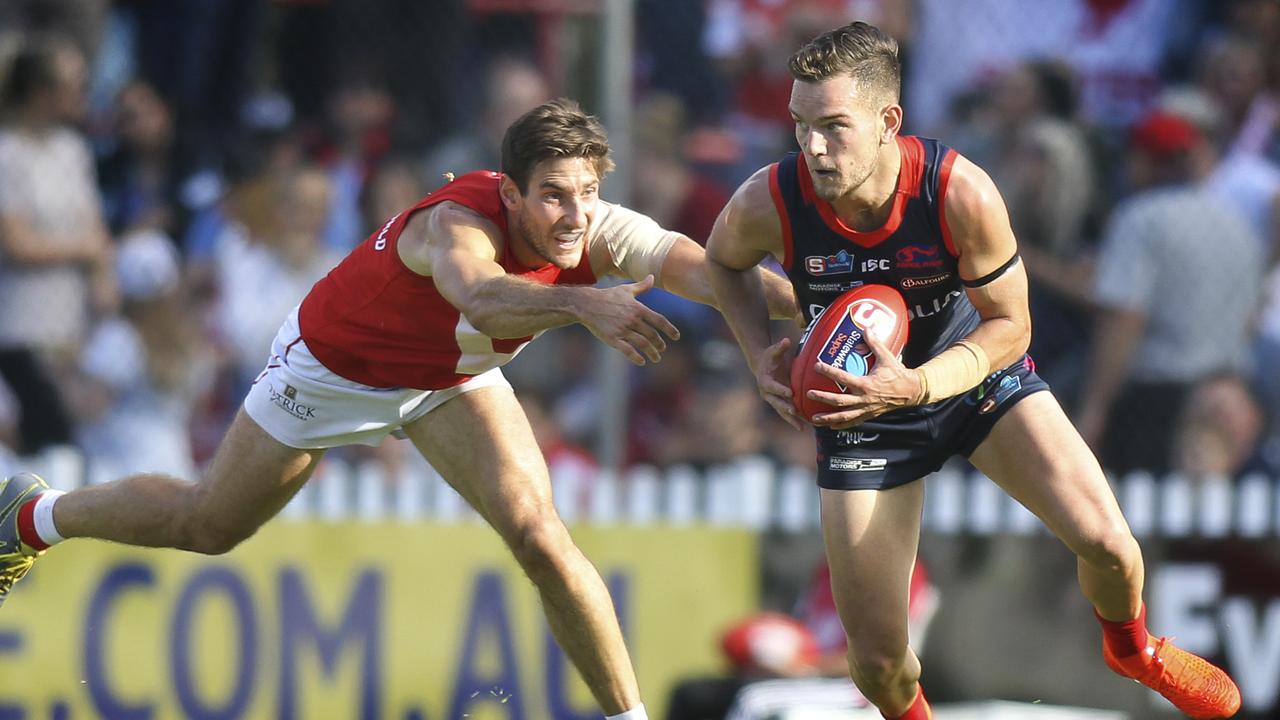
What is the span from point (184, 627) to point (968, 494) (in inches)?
138

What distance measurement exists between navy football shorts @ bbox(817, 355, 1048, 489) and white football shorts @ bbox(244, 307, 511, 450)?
1.11 metres

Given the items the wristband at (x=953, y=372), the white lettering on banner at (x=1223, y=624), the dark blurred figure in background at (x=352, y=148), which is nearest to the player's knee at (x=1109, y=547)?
the wristband at (x=953, y=372)

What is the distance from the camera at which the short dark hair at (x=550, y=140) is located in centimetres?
539

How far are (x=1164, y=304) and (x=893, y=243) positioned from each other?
3698 millimetres

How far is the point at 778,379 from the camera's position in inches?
207

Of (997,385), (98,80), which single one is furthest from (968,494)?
(98,80)

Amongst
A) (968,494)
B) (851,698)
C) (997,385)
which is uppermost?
(997,385)

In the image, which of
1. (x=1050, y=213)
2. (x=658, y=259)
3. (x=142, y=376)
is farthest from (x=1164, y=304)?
(x=142, y=376)

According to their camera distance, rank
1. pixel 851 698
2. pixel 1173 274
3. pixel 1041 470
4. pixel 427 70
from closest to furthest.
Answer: pixel 1041 470
pixel 851 698
pixel 1173 274
pixel 427 70

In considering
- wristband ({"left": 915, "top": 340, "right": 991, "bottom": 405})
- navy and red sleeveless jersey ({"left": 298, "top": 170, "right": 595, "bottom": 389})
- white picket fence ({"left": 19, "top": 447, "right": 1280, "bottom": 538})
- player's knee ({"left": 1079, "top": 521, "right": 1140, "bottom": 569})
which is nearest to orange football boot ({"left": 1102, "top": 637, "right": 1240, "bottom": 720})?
player's knee ({"left": 1079, "top": 521, "right": 1140, "bottom": 569})

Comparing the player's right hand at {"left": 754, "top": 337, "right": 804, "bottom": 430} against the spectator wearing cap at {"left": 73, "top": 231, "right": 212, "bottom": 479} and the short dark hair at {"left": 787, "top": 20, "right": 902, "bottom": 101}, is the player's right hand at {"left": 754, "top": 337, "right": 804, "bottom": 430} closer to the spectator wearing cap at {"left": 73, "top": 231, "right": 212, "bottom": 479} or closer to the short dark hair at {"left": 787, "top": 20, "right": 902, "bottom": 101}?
the short dark hair at {"left": 787, "top": 20, "right": 902, "bottom": 101}

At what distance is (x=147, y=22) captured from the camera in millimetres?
9805

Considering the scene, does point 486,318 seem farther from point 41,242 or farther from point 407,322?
point 41,242

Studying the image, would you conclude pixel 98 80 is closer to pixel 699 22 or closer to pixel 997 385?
pixel 699 22
